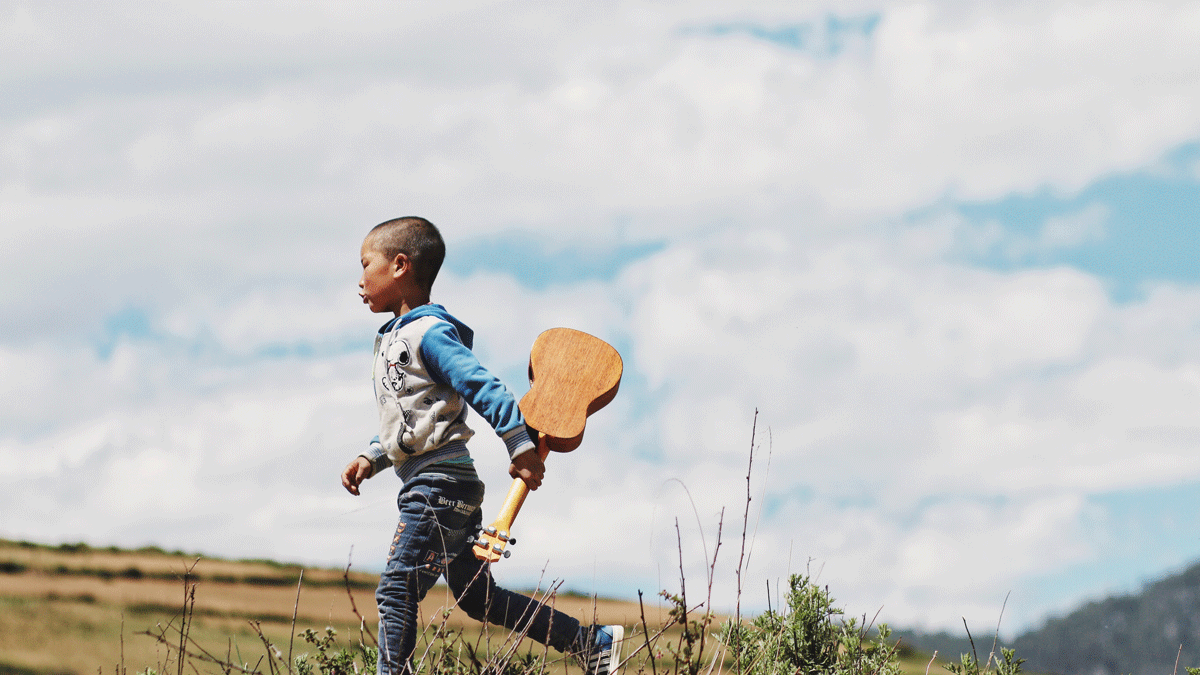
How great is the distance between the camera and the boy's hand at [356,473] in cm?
412

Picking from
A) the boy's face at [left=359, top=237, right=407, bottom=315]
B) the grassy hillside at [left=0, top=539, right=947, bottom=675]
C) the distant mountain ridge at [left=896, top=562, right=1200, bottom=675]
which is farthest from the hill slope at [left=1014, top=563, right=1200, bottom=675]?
the boy's face at [left=359, top=237, right=407, bottom=315]

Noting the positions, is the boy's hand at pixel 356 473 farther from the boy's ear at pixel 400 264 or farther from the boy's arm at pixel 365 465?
the boy's ear at pixel 400 264

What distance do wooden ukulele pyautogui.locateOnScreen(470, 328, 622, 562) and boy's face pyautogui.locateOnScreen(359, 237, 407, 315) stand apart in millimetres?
602

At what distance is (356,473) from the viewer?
4141 mm

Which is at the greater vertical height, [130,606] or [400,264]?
[400,264]

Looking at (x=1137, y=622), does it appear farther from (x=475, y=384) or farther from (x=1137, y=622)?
(x=475, y=384)

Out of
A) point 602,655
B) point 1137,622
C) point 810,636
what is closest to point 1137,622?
point 1137,622

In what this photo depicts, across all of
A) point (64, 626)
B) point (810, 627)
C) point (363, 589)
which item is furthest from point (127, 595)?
point (810, 627)

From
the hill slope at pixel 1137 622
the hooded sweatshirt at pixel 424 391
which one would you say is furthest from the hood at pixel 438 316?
the hill slope at pixel 1137 622

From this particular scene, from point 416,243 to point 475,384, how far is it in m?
0.70

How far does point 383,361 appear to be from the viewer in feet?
13.5

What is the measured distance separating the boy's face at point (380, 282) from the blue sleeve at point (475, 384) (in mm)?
292

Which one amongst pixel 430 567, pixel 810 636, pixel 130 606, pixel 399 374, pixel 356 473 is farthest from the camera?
pixel 130 606

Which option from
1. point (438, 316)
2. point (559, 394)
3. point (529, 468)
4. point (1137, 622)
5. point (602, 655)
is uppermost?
point (1137, 622)
